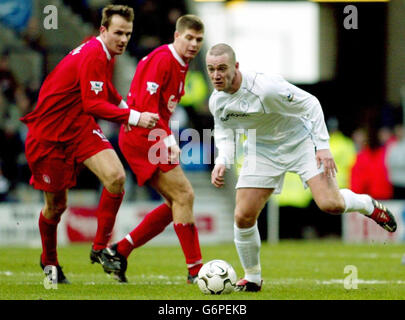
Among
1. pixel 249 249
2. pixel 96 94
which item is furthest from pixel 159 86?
pixel 249 249

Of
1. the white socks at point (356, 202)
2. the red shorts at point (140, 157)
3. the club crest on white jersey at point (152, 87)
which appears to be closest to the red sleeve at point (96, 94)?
the club crest on white jersey at point (152, 87)

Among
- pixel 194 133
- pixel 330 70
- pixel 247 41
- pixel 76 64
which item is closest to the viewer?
pixel 76 64

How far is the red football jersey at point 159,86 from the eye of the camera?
867 centimetres

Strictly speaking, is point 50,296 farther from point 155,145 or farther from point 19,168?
point 19,168

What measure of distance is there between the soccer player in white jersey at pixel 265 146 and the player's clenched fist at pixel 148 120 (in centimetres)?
49

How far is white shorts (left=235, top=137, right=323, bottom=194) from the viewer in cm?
788

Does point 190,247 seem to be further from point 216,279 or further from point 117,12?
point 117,12

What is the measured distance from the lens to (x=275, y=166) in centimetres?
793

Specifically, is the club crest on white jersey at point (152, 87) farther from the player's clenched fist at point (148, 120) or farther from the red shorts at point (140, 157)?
the player's clenched fist at point (148, 120)

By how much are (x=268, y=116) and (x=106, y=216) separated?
1.83 m

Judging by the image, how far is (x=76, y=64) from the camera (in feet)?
27.2

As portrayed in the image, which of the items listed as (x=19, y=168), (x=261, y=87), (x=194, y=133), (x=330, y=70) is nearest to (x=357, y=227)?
(x=194, y=133)

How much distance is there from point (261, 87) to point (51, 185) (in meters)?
2.16

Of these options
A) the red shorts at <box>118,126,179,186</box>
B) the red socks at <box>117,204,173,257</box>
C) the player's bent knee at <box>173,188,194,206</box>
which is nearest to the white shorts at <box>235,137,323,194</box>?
the player's bent knee at <box>173,188,194,206</box>
